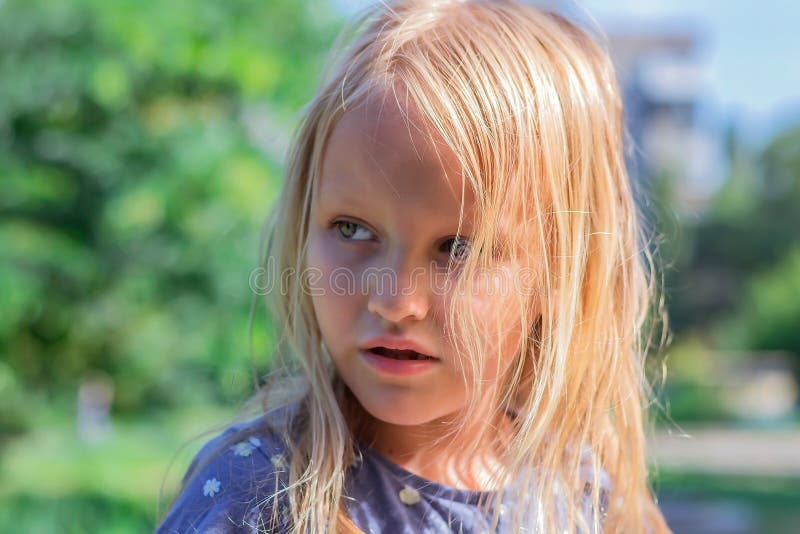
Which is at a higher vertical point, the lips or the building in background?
the building in background

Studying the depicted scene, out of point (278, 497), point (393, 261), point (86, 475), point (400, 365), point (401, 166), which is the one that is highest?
point (401, 166)

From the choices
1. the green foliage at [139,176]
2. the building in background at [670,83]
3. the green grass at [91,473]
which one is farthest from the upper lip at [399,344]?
the building in background at [670,83]

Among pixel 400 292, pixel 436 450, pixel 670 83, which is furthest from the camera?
pixel 670 83

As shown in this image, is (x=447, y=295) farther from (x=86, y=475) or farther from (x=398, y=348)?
(x=86, y=475)

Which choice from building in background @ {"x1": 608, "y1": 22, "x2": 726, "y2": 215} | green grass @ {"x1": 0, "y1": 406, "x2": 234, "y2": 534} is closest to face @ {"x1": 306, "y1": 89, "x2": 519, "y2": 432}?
green grass @ {"x1": 0, "y1": 406, "x2": 234, "y2": 534}

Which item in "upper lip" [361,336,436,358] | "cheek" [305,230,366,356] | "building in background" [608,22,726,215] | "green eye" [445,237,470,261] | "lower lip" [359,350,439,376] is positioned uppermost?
"building in background" [608,22,726,215]

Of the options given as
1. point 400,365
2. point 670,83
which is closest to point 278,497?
point 400,365

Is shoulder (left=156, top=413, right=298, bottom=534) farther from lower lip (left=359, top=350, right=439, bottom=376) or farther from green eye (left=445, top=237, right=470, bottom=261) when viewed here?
green eye (left=445, top=237, right=470, bottom=261)

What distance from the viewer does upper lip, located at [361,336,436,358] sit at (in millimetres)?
994

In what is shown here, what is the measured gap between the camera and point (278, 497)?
100cm

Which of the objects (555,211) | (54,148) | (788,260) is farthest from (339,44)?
(788,260)

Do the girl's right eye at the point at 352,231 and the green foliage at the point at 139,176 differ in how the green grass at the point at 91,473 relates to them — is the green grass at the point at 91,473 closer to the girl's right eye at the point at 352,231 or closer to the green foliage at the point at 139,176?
the green foliage at the point at 139,176

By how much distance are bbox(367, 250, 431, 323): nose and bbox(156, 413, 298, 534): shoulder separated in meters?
0.23

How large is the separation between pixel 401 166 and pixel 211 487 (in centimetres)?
44
